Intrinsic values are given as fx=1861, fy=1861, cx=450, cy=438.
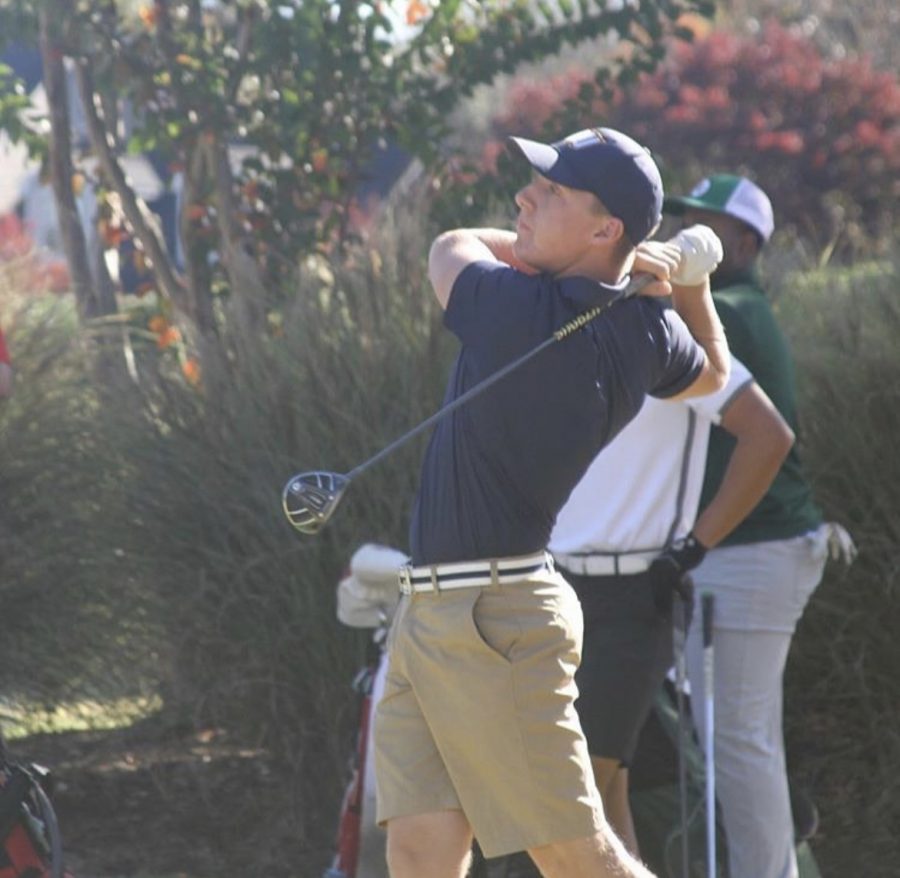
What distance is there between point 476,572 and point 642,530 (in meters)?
1.03

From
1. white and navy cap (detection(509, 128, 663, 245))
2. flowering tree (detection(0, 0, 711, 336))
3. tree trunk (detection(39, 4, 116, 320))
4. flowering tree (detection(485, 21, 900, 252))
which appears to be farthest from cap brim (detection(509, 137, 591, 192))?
flowering tree (detection(485, 21, 900, 252))

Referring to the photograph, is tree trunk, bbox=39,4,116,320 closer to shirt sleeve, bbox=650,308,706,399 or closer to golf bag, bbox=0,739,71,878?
golf bag, bbox=0,739,71,878

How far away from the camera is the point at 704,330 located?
12.7 feet

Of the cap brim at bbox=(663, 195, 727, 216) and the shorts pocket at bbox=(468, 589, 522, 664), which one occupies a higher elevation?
the cap brim at bbox=(663, 195, 727, 216)

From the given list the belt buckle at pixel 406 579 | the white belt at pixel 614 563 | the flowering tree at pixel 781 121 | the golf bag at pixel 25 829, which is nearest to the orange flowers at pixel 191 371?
the golf bag at pixel 25 829

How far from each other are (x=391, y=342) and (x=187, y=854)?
175cm

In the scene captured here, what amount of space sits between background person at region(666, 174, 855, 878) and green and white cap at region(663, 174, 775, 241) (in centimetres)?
26

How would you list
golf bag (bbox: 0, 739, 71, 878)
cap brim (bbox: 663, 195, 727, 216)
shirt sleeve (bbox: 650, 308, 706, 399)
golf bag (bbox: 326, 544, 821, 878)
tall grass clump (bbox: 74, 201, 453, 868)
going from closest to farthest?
shirt sleeve (bbox: 650, 308, 706, 399) < golf bag (bbox: 0, 739, 71, 878) < golf bag (bbox: 326, 544, 821, 878) < cap brim (bbox: 663, 195, 727, 216) < tall grass clump (bbox: 74, 201, 453, 868)

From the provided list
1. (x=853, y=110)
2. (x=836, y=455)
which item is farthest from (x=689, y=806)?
(x=853, y=110)

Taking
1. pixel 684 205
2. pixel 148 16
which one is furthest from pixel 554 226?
pixel 148 16

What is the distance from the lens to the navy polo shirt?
Answer: 11.5 feet

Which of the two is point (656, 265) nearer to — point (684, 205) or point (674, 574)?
point (674, 574)

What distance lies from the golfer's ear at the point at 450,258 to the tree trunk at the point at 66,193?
13.8 ft

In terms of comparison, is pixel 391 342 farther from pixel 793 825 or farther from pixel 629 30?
pixel 629 30
